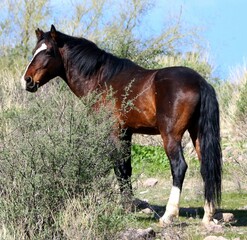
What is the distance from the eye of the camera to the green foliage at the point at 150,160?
1402 cm

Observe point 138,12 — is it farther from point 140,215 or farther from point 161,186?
point 140,215

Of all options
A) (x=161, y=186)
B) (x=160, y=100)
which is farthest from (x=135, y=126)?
(x=161, y=186)

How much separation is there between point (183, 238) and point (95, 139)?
1366mm

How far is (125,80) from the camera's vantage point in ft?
31.5

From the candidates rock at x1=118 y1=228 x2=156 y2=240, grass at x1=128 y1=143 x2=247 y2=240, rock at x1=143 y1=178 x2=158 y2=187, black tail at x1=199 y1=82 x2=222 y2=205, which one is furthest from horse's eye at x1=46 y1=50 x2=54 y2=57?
rock at x1=118 y1=228 x2=156 y2=240

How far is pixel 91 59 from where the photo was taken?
33.0ft

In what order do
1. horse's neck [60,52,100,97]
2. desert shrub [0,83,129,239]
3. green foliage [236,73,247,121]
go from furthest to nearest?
green foliage [236,73,247,121] < horse's neck [60,52,100,97] < desert shrub [0,83,129,239]

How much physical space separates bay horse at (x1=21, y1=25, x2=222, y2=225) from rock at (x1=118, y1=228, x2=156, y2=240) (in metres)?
0.52

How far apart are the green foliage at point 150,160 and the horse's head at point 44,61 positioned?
407 centimetres

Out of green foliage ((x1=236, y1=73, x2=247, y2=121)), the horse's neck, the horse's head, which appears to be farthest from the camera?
green foliage ((x1=236, y1=73, x2=247, y2=121))

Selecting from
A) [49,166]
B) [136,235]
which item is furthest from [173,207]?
[49,166]

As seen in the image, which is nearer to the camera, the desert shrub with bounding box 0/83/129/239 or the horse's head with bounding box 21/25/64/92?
the desert shrub with bounding box 0/83/129/239

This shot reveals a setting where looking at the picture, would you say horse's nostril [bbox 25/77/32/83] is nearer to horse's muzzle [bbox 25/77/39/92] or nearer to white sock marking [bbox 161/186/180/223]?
horse's muzzle [bbox 25/77/39/92]

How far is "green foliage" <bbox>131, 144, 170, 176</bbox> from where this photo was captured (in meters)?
14.0
